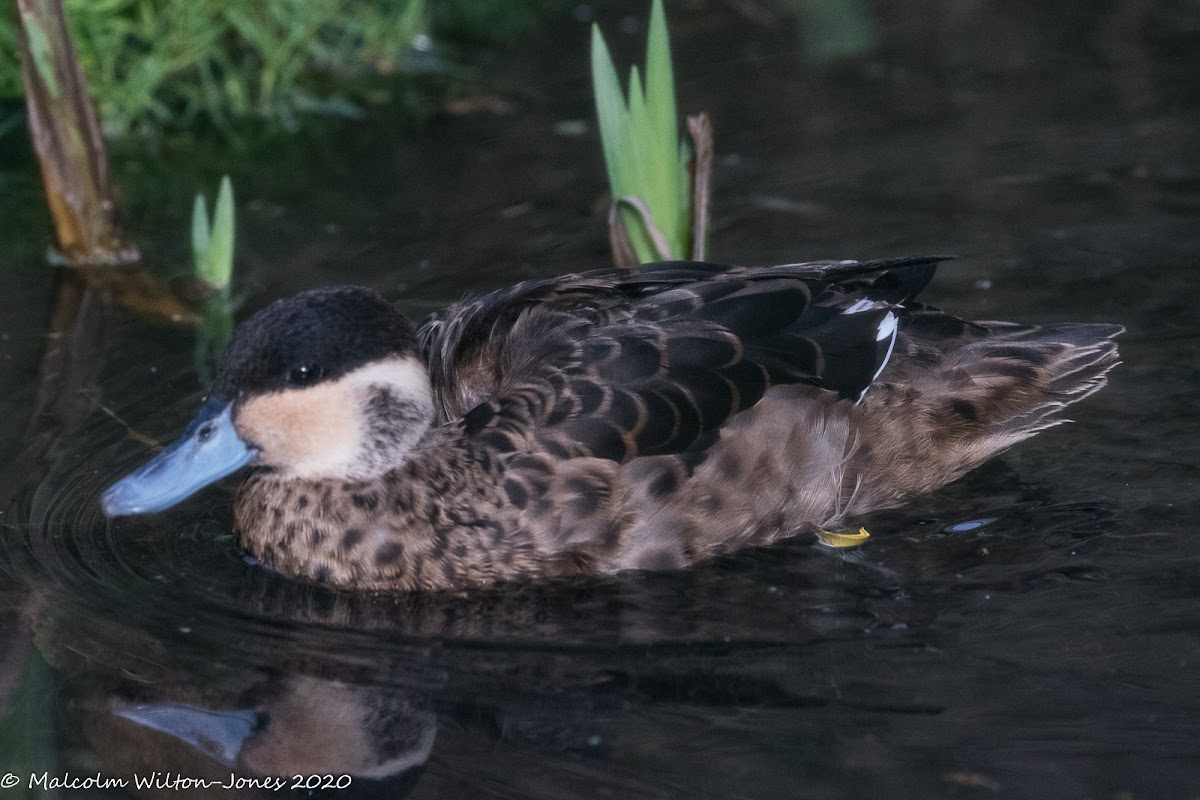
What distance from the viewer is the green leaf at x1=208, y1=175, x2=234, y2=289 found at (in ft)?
21.1

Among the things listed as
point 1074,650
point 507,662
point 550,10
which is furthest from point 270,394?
point 550,10

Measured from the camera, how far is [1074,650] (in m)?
4.05

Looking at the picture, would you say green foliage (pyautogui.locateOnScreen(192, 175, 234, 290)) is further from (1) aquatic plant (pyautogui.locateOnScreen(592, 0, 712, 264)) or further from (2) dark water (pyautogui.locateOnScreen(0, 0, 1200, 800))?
(1) aquatic plant (pyautogui.locateOnScreen(592, 0, 712, 264))

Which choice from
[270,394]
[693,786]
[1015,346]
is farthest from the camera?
[1015,346]

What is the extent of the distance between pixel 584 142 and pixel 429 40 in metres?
1.93

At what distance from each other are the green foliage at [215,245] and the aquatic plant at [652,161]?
1588 millimetres

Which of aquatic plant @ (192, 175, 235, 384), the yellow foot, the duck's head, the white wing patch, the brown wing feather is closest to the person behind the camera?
the duck's head

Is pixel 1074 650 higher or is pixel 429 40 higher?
pixel 429 40

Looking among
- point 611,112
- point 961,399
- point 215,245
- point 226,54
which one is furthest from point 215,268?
point 961,399

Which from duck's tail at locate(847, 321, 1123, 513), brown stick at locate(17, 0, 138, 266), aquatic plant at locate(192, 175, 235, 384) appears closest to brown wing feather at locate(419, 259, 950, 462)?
duck's tail at locate(847, 321, 1123, 513)

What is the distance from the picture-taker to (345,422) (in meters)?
4.58

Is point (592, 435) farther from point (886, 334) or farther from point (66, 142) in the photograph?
point (66, 142)

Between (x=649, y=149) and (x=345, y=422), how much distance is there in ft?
5.75

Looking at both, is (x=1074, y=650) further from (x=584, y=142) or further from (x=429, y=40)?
(x=429, y=40)
